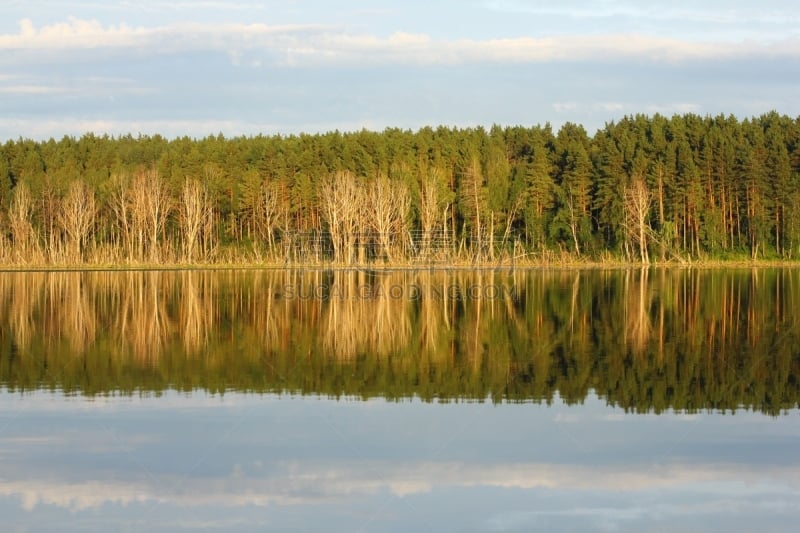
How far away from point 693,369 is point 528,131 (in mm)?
68720

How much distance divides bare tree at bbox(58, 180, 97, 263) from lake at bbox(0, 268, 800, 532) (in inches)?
1655

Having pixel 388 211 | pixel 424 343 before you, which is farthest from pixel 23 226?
pixel 424 343

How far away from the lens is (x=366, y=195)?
6800 cm

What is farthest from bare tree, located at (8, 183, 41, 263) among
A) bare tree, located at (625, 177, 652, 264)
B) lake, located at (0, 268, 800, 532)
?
lake, located at (0, 268, 800, 532)

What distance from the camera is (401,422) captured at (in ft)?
45.3

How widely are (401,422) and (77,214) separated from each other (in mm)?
62575

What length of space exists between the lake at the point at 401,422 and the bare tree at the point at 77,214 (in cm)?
4204

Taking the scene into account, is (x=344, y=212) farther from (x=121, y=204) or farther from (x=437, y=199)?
(x=121, y=204)

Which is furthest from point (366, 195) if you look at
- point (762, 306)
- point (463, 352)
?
point (463, 352)

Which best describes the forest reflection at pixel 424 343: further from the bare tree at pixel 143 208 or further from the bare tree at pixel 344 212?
the bare tree at pixel 143 208

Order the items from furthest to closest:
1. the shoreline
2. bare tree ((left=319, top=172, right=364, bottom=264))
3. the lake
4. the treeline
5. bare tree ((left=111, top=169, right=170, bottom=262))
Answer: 1. bare tree ((left=111, top=169, right=170, bottom=262))
2. the treeline
3. bare tree ((left=319, top=172, right=364, bottom=264))
4. the shoreline
5. the lake

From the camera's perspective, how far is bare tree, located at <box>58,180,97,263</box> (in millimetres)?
68812

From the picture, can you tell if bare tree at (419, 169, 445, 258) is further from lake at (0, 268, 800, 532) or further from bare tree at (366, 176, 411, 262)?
lake at (0, 268, 800, 532)

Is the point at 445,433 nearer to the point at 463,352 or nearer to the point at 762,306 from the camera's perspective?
the point at 463,352
